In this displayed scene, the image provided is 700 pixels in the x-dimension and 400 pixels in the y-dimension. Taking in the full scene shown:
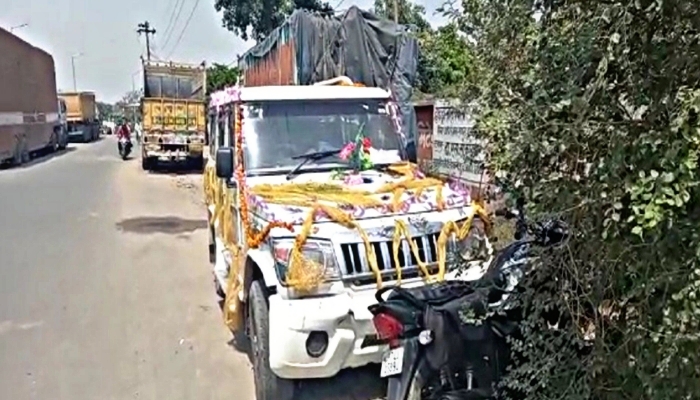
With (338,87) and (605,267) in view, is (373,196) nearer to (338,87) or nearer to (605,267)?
(338,87)

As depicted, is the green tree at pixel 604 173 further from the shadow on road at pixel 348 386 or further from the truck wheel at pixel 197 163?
the truck wheel at pixel 197 163

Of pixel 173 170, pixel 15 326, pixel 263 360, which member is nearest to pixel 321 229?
pixel 263 360

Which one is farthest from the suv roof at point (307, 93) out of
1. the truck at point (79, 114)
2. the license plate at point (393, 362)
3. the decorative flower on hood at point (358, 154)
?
the truck at point (79, 114)

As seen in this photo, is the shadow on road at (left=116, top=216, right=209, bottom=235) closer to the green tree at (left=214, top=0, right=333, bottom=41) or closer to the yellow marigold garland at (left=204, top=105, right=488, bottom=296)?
the yellow marigold garland at (left=204, top=105, right=488, bottom=296)

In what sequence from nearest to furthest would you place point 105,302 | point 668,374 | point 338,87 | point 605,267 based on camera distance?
point 668,374, point 605,267, point 338,87, point 105,302

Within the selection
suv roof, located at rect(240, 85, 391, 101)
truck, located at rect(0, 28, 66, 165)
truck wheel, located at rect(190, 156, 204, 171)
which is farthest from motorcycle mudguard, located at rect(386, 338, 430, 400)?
truck, located at rect(0, 28, 66, 165)

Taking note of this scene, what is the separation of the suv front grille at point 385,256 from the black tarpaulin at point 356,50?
14.3ft

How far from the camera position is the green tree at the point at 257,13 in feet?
78.9

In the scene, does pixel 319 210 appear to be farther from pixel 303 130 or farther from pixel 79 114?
pixel 79 114

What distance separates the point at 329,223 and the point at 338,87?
2.04m

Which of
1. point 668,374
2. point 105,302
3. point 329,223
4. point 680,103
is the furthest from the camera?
point 105,302

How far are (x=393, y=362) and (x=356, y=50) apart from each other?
637 centimetres

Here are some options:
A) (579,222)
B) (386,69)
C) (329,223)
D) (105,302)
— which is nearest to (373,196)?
(329,223)

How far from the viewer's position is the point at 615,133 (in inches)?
77.8
